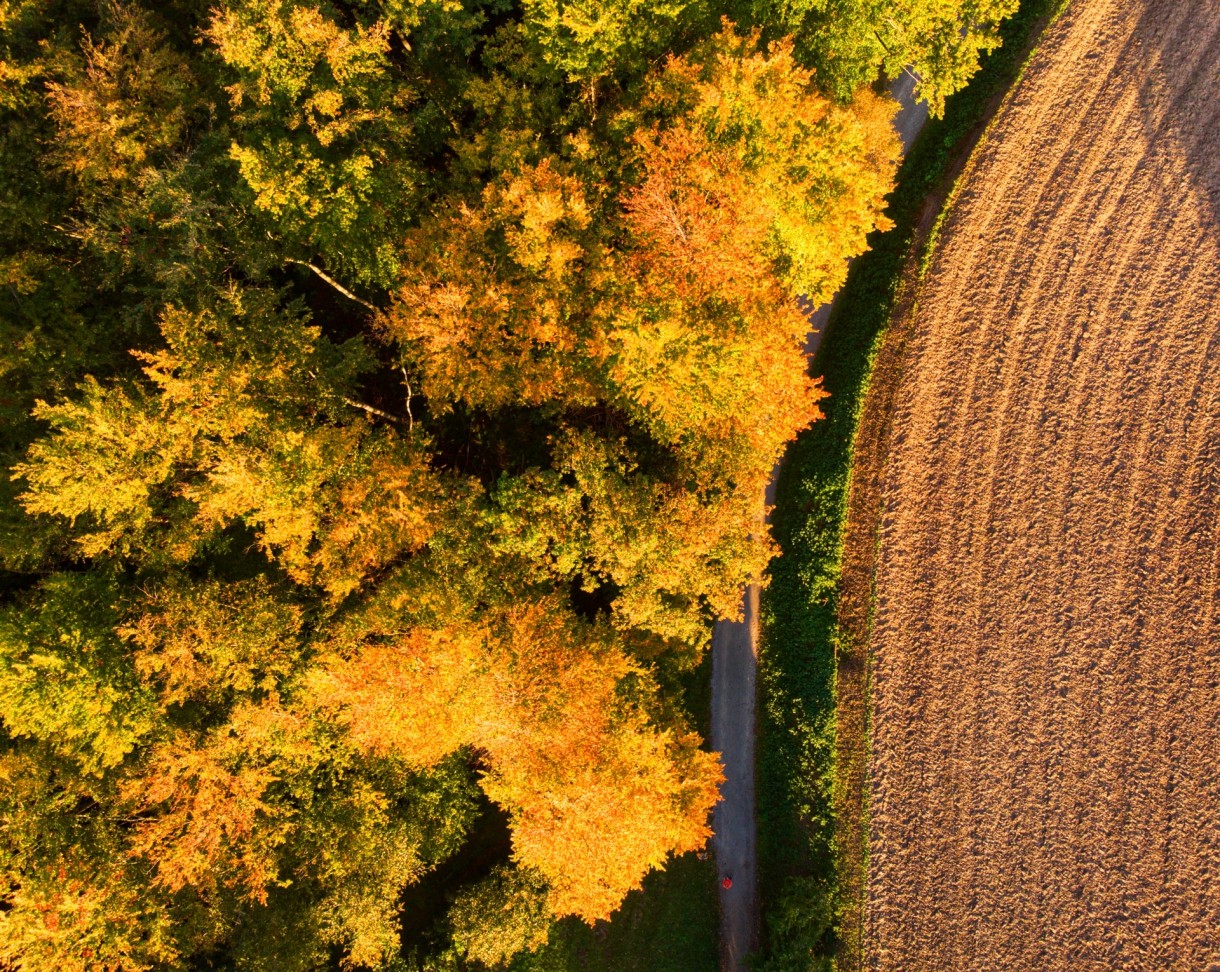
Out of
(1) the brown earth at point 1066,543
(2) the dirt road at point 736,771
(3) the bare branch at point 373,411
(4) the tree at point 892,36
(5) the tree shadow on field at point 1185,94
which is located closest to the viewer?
(4) the tree at point 892,36

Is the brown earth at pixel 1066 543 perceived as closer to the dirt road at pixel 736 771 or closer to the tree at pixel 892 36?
the dirt road at pixel 736 771

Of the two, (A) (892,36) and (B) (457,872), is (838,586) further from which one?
(A) (892,36)

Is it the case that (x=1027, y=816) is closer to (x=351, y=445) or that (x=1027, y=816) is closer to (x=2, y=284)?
(x=351, y=445)

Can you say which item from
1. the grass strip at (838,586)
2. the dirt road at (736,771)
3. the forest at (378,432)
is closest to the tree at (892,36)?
the forest at (378,432)

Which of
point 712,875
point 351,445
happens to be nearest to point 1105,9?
point 351,445

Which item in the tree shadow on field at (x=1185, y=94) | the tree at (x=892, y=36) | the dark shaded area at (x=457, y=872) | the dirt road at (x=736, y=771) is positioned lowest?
the dark shaded area at (x=457, y=872)

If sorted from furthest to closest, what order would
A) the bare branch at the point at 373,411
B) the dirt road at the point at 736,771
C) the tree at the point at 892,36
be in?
the dirt road at the point at 736,771 → the bare branch at the point at 373,411 → the tree at the point at 892,36

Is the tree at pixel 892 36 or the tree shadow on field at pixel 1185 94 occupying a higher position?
the tree shadow on field at pixel 1185 94
